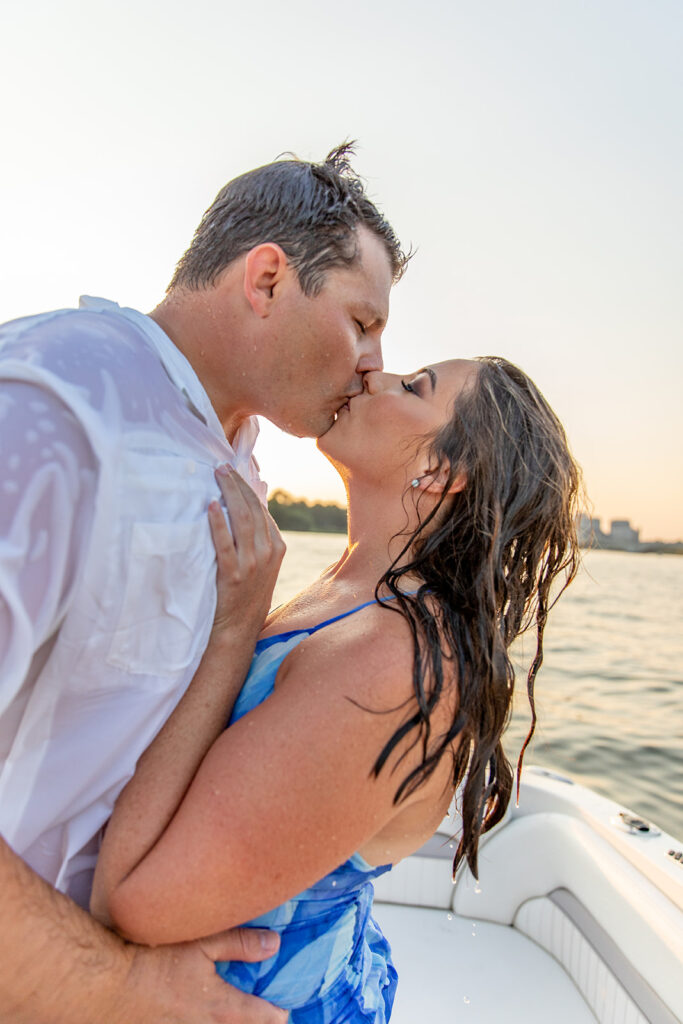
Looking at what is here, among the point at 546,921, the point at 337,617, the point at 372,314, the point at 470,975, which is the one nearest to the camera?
the point at 337,617

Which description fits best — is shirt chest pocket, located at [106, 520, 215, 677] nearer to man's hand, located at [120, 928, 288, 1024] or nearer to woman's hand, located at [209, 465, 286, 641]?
woman's hand, located at [209, 465, 286, 641]

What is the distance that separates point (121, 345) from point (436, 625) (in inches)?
33.4

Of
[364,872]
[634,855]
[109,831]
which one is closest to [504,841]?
[634,855]

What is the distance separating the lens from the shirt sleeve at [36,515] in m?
1.27

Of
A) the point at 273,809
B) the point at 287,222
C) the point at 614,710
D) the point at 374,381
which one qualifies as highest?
the point at 287,222

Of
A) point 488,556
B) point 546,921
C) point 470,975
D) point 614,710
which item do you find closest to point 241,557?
point 488,556

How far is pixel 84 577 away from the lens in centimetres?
134

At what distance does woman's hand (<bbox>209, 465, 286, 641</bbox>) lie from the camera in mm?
1606

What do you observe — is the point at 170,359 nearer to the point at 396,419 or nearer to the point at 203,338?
the point at 203,338

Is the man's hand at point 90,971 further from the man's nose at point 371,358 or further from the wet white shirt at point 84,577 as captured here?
the man's nose at point 371,358

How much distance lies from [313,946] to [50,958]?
63 centimetres

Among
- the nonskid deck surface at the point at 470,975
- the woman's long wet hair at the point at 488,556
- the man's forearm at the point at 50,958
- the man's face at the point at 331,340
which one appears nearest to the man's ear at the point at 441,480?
the woman's long wet hair at the point at 488,556

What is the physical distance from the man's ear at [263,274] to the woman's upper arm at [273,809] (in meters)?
0.99

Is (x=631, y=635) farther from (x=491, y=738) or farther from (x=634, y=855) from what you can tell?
(x=491, y=738)
